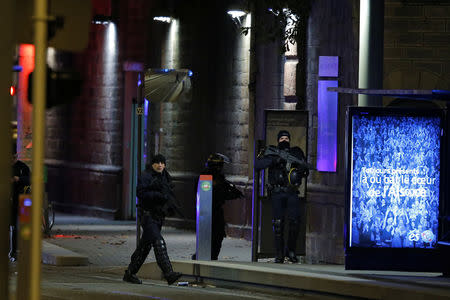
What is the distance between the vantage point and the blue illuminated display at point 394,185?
15492 mm

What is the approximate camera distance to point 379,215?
51.3ft

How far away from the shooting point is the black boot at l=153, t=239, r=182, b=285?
53.3 feet

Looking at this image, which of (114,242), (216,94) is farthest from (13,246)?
(216,94)

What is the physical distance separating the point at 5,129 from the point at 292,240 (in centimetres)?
987

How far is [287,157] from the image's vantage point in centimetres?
1820

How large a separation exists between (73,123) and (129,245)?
34.4ft

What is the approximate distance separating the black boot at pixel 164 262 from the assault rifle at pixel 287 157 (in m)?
2.62

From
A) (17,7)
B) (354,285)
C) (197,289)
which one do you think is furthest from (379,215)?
(17,7)

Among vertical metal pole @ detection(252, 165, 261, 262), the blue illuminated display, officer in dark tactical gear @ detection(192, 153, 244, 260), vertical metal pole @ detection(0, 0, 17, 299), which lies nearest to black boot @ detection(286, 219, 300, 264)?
vertical metal pole @ detection(252, 165, 261, 262)

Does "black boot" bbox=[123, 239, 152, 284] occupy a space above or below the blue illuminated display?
below

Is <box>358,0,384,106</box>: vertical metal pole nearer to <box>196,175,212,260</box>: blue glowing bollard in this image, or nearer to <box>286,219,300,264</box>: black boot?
<box>286,219,300,264</box>: black boot

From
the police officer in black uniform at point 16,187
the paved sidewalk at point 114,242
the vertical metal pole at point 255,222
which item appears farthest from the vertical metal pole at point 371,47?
the police officer in black uniform at point 16,187

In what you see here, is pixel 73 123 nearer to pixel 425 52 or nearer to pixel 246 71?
pixel 246 71

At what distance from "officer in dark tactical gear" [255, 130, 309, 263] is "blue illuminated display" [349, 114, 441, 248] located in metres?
2.62
